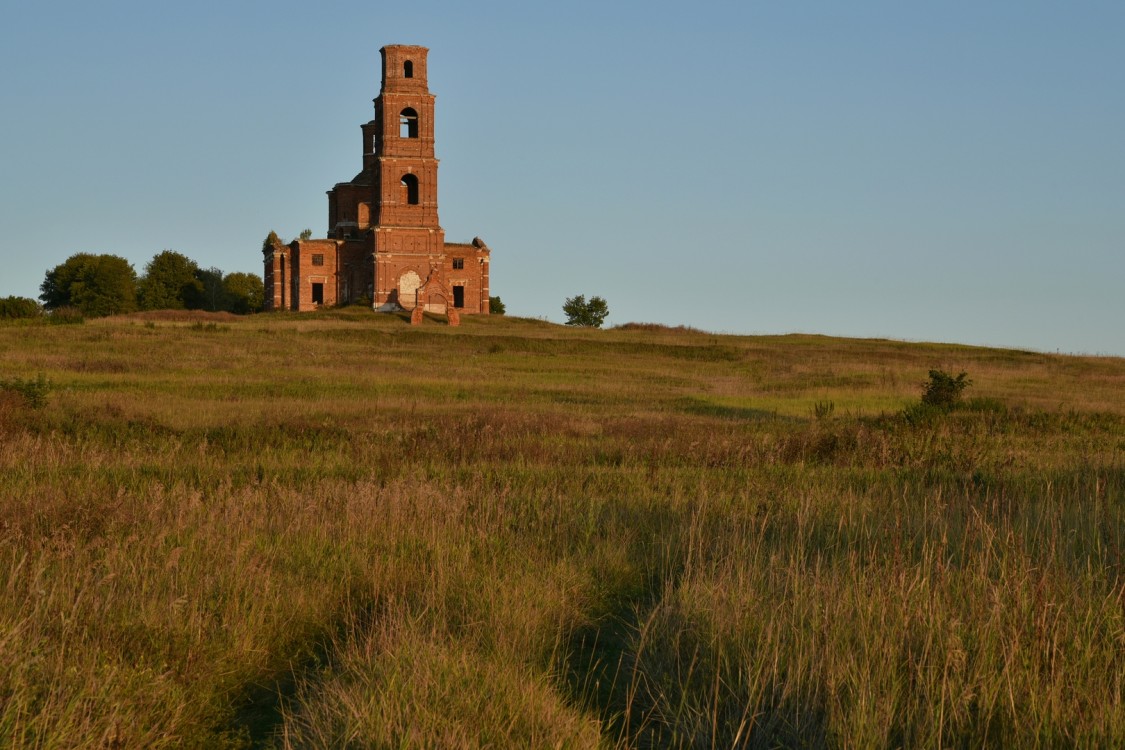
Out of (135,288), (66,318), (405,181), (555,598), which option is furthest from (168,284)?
(555,598)

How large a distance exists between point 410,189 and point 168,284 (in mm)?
38842

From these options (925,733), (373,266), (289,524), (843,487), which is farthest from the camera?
(373,266)

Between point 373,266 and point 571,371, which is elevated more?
point 373,266

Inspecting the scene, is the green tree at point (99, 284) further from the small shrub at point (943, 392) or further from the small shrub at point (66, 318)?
the small shrub at point (943, 392)

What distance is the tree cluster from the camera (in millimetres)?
95500

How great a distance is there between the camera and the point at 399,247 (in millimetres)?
69562

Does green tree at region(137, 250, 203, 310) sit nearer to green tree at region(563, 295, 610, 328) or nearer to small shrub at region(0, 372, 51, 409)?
green tree at region(563, 295, 610, 328)

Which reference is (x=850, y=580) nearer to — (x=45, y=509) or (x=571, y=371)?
(x=45, y=509)

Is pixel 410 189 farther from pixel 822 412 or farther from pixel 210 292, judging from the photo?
pixel 822 412

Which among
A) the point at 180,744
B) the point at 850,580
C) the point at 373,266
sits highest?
the point at 373,266

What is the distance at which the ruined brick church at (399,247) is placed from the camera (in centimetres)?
6881

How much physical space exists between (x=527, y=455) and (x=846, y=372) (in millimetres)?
26755

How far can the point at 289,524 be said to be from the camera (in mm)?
8031

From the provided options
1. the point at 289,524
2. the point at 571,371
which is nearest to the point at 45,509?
the point at 289,524
